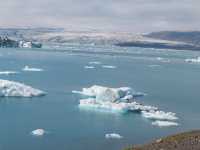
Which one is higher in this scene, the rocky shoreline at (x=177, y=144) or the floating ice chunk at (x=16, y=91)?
the rocky shoreline at (x=177, y=144)

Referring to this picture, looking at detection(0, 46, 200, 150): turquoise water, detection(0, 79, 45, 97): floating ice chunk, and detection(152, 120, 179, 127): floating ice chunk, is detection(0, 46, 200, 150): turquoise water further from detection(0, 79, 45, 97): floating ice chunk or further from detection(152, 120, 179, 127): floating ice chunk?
detection(0, 79, 45, 97): floating ice chunk

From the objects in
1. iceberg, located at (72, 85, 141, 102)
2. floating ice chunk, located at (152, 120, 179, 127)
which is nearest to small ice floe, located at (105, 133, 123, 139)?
floating ice chunk, located at (152, 120, 179, 127)

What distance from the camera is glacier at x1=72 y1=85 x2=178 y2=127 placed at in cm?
2103

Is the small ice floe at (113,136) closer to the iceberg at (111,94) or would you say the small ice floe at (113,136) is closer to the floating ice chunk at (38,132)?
the floating ice chunk at (38,132)

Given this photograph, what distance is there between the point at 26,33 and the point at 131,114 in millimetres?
148529

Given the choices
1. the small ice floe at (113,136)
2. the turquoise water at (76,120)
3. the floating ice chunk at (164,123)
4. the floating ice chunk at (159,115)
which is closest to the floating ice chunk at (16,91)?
the turquoise water at (76,120)

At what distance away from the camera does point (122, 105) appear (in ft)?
75.0

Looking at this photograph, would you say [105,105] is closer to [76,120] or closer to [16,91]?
[76,120]

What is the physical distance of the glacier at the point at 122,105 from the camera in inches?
828

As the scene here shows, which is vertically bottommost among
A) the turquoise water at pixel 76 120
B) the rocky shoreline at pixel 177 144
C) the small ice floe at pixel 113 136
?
the turquoise water at pixel 76 120

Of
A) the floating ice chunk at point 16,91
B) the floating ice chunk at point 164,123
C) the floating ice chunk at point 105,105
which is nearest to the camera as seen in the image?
the floating ice chunk at point 164,123

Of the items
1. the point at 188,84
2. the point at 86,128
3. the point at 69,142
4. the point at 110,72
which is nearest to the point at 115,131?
the point at 86,128

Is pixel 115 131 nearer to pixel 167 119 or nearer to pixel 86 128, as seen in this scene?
pixel 86 128

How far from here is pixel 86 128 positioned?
62.1ft
